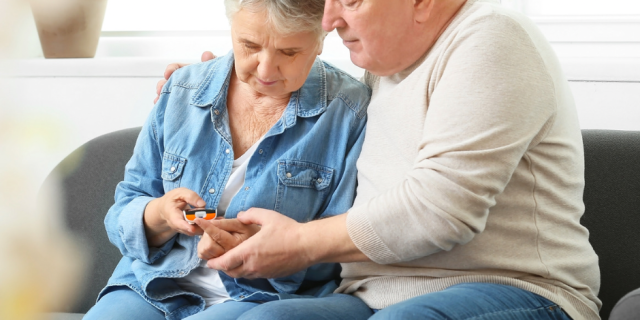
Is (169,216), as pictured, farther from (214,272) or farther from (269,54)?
(269,54)

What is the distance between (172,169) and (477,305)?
27.1 inches

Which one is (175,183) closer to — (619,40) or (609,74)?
(609,74)

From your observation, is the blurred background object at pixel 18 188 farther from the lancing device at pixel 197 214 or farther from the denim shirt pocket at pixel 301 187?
the denim shirt pocket at pixel 301 187

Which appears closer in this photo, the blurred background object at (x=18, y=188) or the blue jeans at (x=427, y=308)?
the blurred background object at (x=18, y=188)

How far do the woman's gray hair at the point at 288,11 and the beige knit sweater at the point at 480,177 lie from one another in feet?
0.72

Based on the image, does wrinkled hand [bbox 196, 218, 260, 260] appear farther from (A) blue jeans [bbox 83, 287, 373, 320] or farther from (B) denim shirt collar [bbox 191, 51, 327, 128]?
(B) denim shirt collar [bbox 191, 51, 327, 128]

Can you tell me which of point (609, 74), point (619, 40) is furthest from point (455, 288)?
point (619, 40)

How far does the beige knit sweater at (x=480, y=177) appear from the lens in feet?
3.09

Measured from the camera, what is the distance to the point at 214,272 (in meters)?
1.25

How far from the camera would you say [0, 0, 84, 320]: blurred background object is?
0.65ft

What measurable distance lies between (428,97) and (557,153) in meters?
0.25

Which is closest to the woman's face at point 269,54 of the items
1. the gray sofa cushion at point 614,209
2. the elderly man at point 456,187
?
the elderly man at point 456,187

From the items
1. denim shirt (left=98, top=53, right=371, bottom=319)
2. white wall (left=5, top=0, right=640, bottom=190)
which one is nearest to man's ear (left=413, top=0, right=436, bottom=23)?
denim shirt (left=98, top=53, right=371, bottom=319)

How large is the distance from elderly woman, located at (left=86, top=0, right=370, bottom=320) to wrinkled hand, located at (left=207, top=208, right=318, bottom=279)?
7 centimetres
